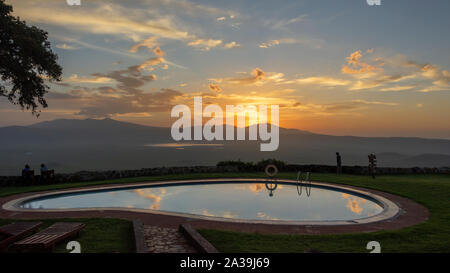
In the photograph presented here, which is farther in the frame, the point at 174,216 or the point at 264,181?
the point at 264,181

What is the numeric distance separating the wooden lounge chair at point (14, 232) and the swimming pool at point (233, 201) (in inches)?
178

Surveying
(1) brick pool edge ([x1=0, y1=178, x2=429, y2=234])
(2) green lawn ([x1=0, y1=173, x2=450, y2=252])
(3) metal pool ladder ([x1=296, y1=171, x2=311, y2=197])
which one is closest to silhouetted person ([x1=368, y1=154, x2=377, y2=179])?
(3) metal pool ladder ([x1=296, y1=171, x2=311, y2=197])

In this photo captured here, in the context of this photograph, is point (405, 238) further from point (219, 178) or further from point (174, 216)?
point (219, 178)

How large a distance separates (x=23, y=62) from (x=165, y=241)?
16.5 m

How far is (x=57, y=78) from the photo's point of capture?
2102 centimetres

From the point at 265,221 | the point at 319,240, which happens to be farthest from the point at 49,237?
the point at 319,240

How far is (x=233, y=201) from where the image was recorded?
639 inches

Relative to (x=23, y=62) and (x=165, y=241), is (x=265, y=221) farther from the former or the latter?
(x=23, y=62)

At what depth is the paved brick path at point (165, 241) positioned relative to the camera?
25.3 ft

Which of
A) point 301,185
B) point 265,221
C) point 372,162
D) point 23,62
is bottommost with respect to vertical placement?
point 265,221

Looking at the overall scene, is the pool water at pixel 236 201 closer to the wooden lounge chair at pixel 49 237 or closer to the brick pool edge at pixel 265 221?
the brick pool edge at pixel 265 221

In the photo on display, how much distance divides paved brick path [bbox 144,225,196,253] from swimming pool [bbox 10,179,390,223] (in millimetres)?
2381
